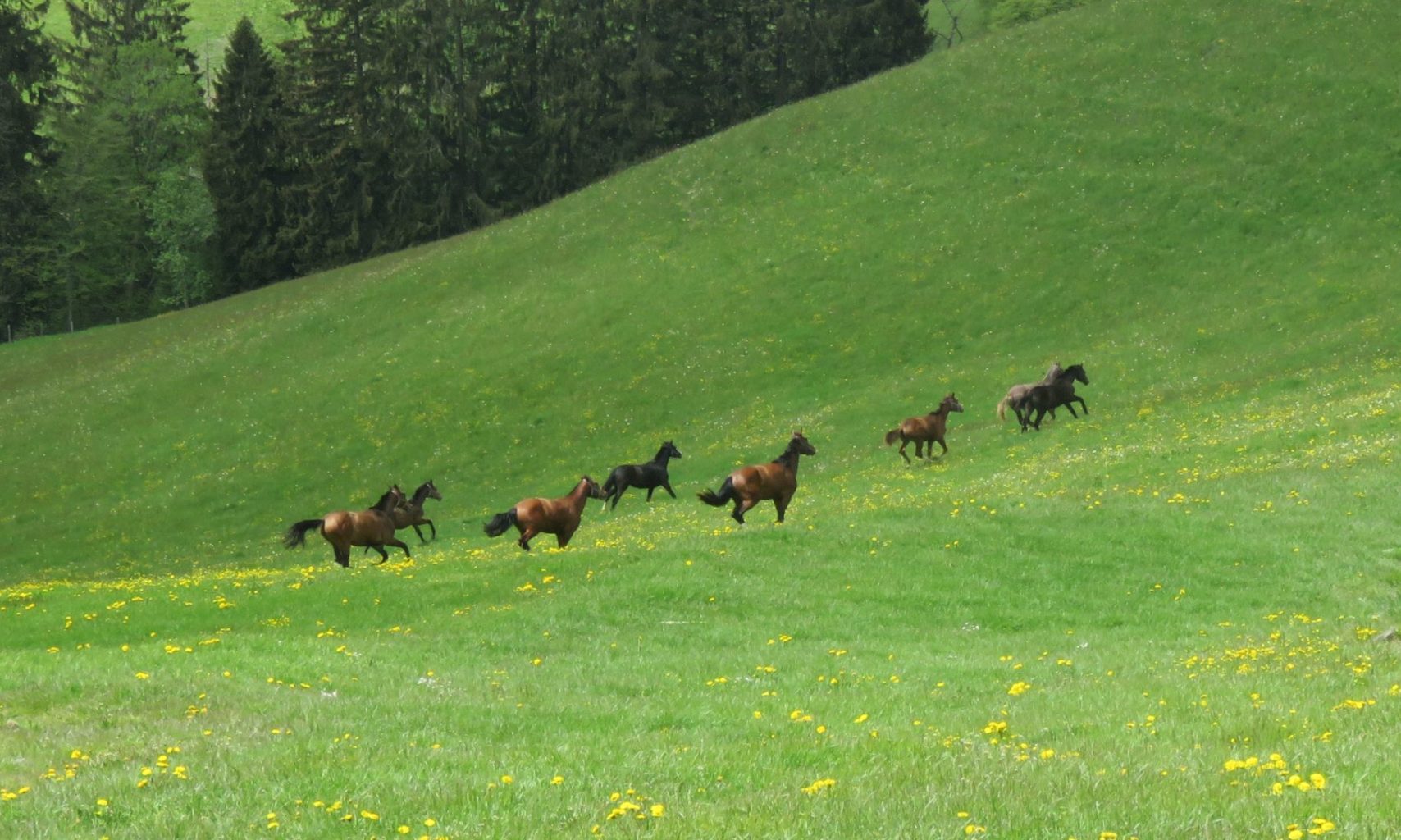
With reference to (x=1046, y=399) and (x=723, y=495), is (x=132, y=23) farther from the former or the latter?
(x=723, y=495)

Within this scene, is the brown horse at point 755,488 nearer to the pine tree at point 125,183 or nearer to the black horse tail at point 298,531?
the black horse tail at point 298,531

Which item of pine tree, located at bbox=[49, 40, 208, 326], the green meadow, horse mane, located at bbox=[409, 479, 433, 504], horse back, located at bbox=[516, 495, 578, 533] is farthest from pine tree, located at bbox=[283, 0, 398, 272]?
horse back, located at bbox=[516, 495, 578, 533]

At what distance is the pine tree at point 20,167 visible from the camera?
275ft

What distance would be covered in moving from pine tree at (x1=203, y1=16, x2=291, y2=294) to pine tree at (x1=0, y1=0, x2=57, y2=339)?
10.8m

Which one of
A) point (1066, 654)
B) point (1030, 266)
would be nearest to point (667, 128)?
point (1030, 266)

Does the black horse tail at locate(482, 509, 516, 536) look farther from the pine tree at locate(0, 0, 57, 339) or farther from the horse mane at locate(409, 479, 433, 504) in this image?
the pine tree at locate(0, 0, 57, 339)

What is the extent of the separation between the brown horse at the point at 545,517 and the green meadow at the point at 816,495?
109 cm

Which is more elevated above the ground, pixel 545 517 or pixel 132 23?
pixel 132 23

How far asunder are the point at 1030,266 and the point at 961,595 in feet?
123

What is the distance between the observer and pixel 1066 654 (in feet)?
61.2

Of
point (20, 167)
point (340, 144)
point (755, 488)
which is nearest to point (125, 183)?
point (20, 167)

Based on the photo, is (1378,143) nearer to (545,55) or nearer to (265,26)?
(545,55)

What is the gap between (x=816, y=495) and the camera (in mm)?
37406

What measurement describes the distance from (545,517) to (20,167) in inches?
2831
